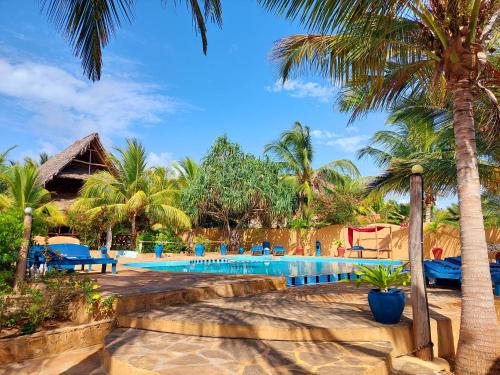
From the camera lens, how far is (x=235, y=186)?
2067 centimetres

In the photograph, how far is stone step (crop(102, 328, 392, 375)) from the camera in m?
3.31

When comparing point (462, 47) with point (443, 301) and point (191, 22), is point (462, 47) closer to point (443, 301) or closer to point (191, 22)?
point (191, 22)

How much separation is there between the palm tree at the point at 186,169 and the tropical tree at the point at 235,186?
10.6ft

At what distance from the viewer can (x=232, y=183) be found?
67.7 ft

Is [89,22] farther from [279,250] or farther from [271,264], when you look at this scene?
[279,250]

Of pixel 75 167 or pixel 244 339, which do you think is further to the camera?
pixel 75 167

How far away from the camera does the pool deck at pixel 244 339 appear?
3471 mm

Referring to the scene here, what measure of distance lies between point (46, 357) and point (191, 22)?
470 cm

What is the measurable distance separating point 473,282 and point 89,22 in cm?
529

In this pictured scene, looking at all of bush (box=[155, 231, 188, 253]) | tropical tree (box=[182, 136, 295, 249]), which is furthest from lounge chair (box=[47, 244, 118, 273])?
tropical tree (box=[182, 136, 295, 249])

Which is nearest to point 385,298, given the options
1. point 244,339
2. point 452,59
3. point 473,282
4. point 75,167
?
point 473,282

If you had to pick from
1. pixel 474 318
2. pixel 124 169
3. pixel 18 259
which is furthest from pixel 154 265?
pixel 474 318

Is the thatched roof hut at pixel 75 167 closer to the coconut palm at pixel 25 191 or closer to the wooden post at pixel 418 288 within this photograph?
the coconut palm at pixel 25 191

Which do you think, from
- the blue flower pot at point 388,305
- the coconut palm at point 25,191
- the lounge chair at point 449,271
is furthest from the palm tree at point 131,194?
the blue flower pot at point 388,305
